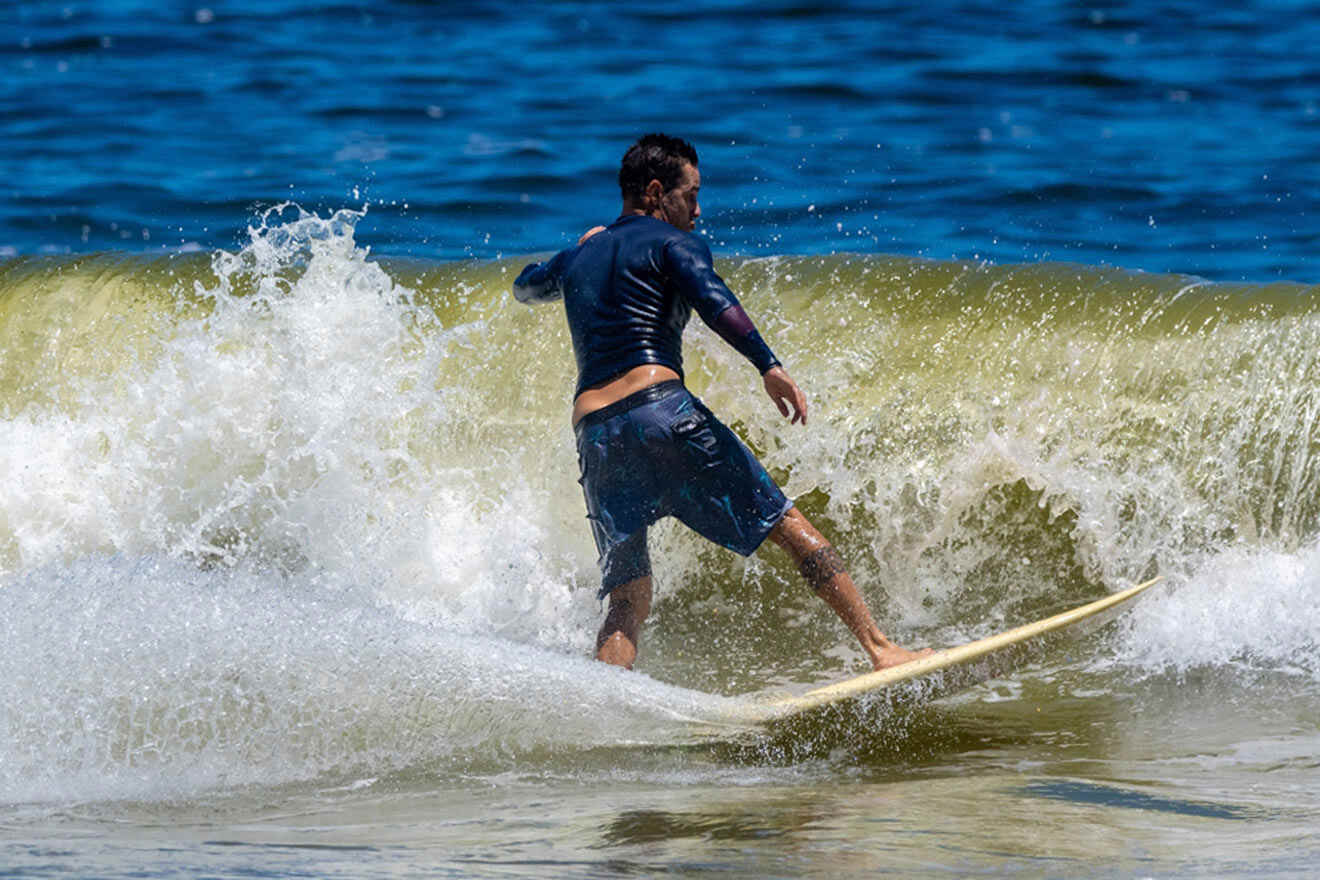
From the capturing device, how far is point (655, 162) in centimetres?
478

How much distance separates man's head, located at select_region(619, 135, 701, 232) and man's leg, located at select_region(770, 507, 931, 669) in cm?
98

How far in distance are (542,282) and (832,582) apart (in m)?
1.30

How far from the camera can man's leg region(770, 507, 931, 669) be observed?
466 cm

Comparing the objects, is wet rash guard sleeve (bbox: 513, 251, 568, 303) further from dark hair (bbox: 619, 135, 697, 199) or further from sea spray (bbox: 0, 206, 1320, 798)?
sea spray (bbox: 0, 206, 1320, 798)

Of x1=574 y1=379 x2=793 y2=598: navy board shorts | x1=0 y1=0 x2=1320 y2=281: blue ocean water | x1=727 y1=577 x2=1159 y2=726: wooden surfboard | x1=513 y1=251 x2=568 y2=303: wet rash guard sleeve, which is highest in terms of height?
x1=0 y1=0 x2=1320 y2=281: blue ocean water

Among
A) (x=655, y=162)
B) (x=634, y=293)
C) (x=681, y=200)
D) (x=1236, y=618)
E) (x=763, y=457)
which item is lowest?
(x=1236, y=618)

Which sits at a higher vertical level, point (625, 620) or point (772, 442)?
point (772, 442)

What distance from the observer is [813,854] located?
3473 millimetres

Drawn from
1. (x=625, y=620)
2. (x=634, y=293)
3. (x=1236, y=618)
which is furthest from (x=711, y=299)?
(x=1236, y=618)

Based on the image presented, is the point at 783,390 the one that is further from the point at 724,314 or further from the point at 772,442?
the point at 772,442

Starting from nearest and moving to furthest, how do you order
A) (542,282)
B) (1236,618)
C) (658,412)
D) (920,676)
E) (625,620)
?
1. (920,676)
2. (658,412)
3. (625,620)
4. (542,282)
5. (1236,618)

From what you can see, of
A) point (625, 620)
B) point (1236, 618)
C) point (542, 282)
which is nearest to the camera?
point (625, 620)

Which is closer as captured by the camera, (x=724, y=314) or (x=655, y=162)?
(x=724, y=314)

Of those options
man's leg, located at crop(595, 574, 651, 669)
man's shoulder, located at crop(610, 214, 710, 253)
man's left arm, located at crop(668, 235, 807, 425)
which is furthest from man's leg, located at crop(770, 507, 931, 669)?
man's shoulder, located at crop(610, 214, 710, 253)
